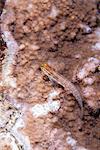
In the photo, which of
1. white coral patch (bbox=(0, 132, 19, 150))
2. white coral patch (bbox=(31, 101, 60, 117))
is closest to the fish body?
white coral patch (bbox=(31, 101, 60, 117))

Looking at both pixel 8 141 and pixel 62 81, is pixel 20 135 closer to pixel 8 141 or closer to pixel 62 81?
pixel 8 141

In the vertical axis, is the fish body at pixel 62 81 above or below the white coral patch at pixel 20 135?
above

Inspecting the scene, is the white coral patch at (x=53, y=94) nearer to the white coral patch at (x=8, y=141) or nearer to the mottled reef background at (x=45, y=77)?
the mottled reef background at (x=45, y=77)

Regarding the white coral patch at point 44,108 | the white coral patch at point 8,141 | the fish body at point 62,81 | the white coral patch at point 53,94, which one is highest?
the fish body at point 62,81

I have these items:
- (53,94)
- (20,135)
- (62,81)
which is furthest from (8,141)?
(62,81)

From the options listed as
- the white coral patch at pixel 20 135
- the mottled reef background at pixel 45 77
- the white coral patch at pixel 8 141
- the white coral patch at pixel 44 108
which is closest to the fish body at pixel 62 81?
the mottled reef background at pixel 45 77

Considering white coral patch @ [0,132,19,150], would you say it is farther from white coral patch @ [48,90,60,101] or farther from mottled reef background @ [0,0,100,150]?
white coral patch @ [48,90,60,101]

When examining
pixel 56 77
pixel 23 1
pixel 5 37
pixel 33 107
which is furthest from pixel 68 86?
pixel 23 1

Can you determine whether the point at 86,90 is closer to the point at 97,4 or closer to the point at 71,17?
the point at 71,17
